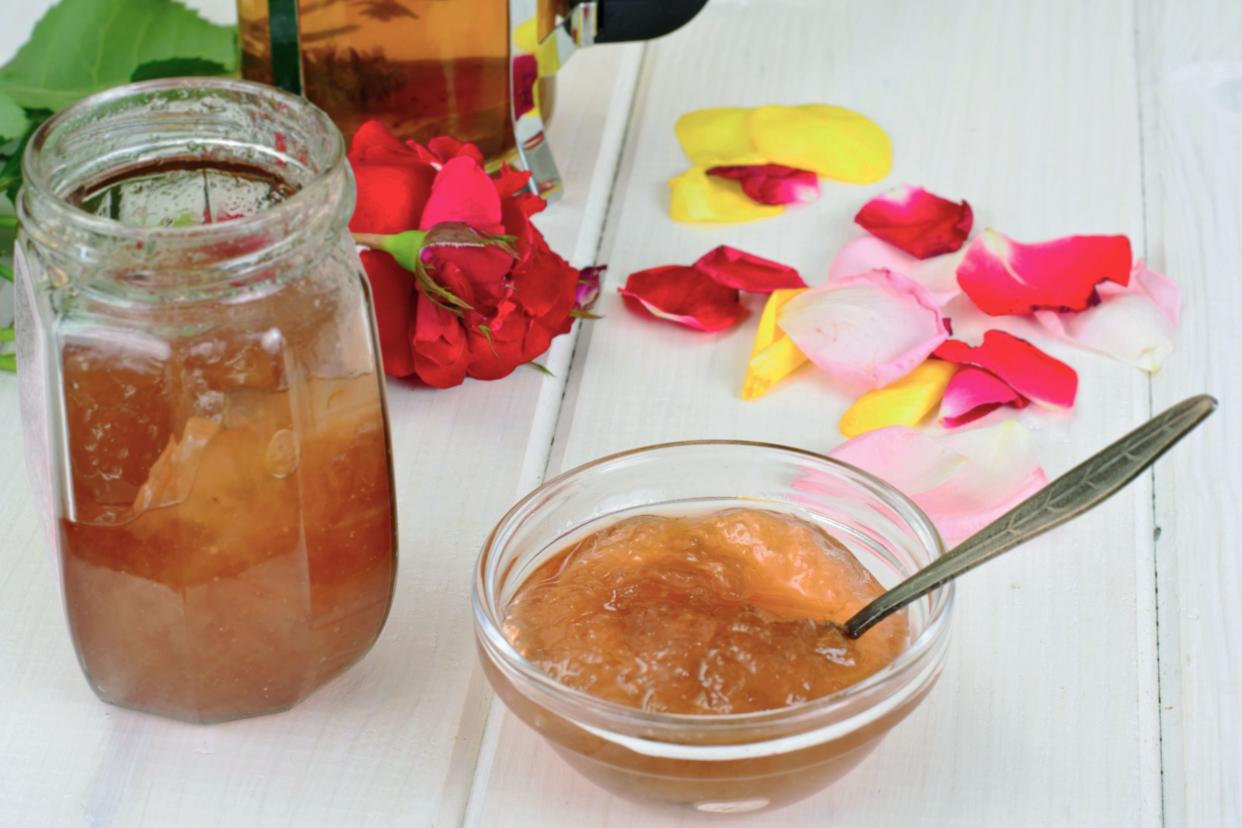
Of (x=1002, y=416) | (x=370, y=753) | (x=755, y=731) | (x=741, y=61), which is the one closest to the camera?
(x=755, y=731)

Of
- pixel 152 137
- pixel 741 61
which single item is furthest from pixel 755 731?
pixel 741 61

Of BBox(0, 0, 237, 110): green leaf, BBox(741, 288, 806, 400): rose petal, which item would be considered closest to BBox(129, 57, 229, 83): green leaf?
BBox(0, 0, 237, 110): green leaf

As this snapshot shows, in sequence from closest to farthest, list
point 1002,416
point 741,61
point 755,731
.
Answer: point 755,731, point 1002,416, point 741,61

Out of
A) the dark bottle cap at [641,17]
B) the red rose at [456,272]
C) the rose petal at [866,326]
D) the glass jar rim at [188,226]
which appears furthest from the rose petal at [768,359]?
the glass jar rim at [188,226]

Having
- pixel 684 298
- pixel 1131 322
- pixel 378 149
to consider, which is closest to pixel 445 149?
pixel 378 149

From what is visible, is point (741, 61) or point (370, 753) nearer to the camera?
point (370, 753)

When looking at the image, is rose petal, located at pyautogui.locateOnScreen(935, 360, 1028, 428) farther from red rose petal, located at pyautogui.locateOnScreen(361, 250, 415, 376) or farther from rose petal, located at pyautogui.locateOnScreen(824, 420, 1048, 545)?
red rose petal, located at pyautogui.locateOnScreen(361, 250, 415, 376)

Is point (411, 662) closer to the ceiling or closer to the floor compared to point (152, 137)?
closer to the floor

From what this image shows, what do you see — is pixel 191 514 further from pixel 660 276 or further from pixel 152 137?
pixel 660 276

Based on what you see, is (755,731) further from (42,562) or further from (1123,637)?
(42,562)
